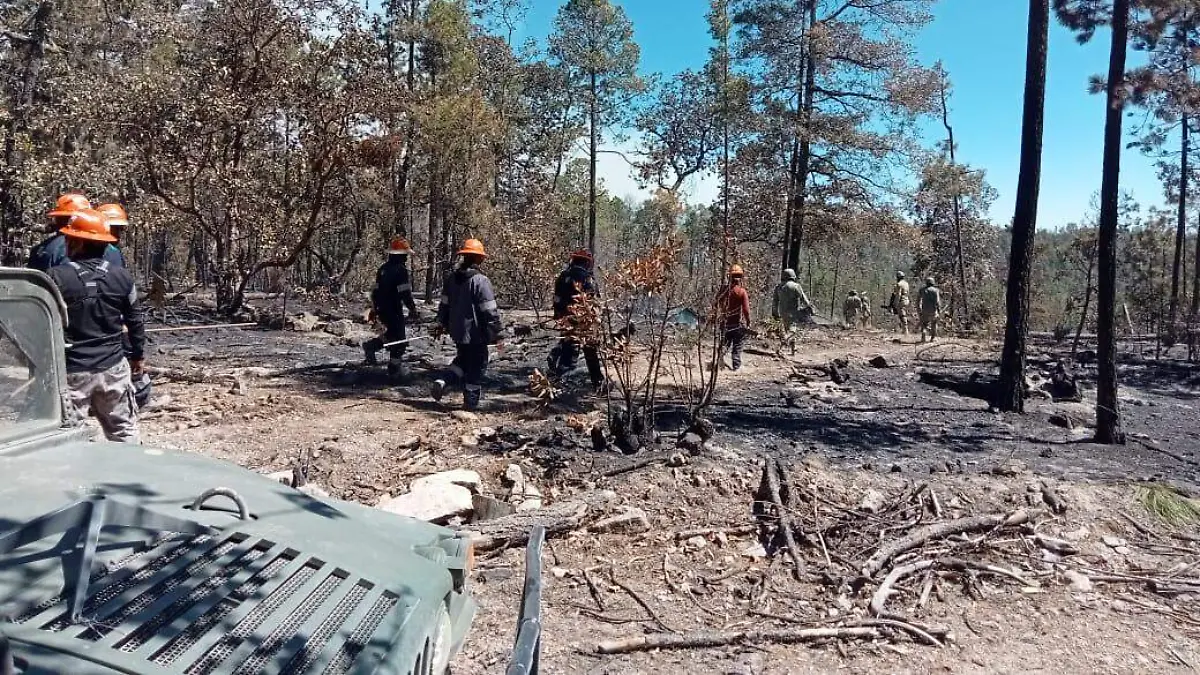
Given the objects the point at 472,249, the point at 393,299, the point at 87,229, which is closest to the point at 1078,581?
the point at 472,249

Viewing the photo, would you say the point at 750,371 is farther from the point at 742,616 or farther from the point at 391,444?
the point at 742,616

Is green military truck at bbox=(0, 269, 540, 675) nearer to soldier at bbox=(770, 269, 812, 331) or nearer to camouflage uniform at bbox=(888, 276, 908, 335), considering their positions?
soldier at bbox=(770, 269, 812, 331)

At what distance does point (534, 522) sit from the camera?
5332 mm

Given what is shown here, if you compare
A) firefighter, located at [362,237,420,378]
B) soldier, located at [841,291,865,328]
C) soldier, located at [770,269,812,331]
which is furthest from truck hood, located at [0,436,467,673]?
soldier, located at [841,291,865,328]

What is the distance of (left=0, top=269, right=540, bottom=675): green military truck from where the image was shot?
1.71 m

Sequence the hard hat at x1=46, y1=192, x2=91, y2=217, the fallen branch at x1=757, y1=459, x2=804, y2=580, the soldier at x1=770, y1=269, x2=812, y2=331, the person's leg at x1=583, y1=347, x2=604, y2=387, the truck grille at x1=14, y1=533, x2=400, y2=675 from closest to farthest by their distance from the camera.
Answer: the truck grille at x1=14, y1=533, x2=400, y2=675, the fallen branch at x1=757, y1=459, x2=804, y2=580, the hard hat at x1=46, y1=192, x2=91, y2=217, the person's leg at x1=583, y1=347, x2=604, y2=387, the soldier at x1=770, y1=269, x2=812, y2=331

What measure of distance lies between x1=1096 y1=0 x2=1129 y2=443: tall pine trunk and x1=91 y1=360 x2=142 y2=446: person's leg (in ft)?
28.8

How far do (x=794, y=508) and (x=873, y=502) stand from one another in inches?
29.4

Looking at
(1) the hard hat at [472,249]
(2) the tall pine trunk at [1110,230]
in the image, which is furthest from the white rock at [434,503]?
(2) the tall pine trunk at [1110,230]

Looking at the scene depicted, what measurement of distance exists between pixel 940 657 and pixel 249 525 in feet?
11.6

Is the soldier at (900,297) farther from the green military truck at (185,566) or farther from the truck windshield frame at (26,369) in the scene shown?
the truck windshield frame at (26,369)

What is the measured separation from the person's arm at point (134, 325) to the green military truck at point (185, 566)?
2412 mm

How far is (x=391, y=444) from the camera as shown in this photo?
732 centimetres

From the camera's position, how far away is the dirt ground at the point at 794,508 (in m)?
4.46
